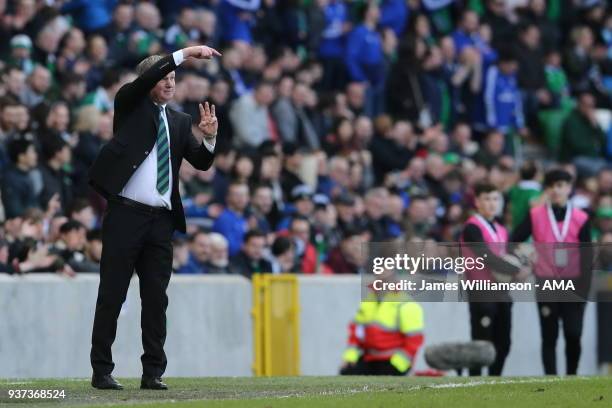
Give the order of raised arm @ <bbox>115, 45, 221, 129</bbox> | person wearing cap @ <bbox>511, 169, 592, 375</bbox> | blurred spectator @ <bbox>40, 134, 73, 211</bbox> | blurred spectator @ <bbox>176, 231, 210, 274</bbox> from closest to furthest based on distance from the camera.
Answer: raised arm @ <bbox>115, 45, 221, 129</bbox>
person wearing cap @ <bbox>511, 169, 592, 375</bbox>
blurred spectator @ <bbox>40, 134, 73, 211</bbox>
blurred spectator @ <bbox>176, 231, 210, 274</bbox>

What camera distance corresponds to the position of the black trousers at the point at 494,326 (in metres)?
15.1

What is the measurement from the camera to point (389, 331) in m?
15.2

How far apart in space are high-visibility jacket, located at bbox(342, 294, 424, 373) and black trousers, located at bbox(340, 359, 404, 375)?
0.13ft

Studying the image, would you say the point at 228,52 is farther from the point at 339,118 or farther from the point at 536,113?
the point at 536,113

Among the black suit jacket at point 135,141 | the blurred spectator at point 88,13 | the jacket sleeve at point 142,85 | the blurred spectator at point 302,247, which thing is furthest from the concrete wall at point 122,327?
the blurred spectator at point 88,13

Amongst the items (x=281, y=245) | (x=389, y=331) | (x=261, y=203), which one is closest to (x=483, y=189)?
(x=389, y=331)

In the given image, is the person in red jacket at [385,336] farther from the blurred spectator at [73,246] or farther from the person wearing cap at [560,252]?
the blurred spectator at [73,246]

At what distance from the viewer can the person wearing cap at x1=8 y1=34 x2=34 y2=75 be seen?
17.6m

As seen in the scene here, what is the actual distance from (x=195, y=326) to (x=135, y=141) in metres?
6.01

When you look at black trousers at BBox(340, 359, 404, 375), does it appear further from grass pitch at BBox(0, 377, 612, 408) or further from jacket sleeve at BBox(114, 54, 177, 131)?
jacket sleeve at BBox(114, 54, 177, 131)

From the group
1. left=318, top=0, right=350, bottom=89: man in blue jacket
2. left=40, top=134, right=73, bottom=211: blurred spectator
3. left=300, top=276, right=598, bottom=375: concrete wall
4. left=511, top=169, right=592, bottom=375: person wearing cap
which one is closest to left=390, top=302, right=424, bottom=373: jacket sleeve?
left=511, top=169, right=592, bottom=375: person wearing cap

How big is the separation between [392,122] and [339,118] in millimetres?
1416

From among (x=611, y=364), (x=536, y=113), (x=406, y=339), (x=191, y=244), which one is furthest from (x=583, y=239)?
(x=536, y=113)

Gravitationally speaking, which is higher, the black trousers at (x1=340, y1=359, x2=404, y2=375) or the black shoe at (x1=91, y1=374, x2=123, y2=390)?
the black shoe at (x1=91, y1=374, x2=123, y2=390)
